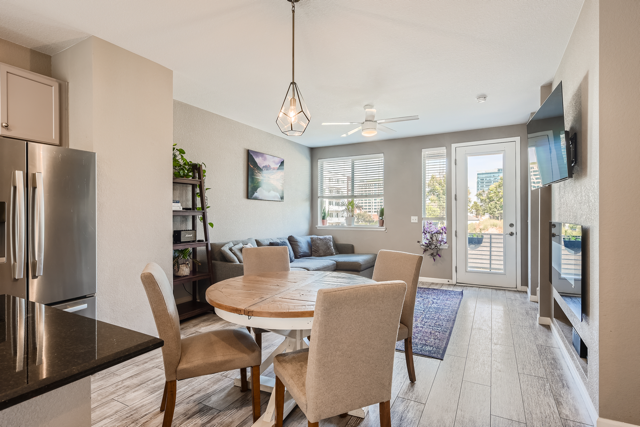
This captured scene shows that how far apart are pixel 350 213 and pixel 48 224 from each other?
474 cm

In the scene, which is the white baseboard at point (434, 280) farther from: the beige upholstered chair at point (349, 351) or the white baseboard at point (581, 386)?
the beige upholstered chair at point (349, 351)

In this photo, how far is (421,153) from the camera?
19.1 feet

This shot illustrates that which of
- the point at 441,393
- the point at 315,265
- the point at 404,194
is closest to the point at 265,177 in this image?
the point at 315,265

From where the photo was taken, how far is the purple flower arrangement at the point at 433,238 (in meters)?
5.64

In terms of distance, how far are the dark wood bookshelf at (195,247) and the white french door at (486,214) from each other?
3.86 meters

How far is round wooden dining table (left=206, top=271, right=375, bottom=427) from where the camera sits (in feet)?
5.47

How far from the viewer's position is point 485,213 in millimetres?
5344

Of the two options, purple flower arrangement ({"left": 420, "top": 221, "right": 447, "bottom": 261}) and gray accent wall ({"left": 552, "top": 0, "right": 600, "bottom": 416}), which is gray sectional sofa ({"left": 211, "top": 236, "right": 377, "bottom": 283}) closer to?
purple flower arrangement ({"left": 420, "top": 221, "right": 447, "bottom": 261})

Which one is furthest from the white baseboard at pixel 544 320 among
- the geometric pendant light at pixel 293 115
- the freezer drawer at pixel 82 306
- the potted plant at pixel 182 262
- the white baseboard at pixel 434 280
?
the freezer drawer at pixel 82 306

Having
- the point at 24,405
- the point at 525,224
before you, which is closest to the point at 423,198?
the point at 525,224

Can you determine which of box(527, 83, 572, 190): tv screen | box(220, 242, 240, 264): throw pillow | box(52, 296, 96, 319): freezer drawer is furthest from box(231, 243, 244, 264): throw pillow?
box(527, 83, 572, 190): tv screen

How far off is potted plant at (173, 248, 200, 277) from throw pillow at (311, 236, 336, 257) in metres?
2.46

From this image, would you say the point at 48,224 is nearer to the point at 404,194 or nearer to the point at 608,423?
the point at 608,423

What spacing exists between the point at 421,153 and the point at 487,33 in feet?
10.8
